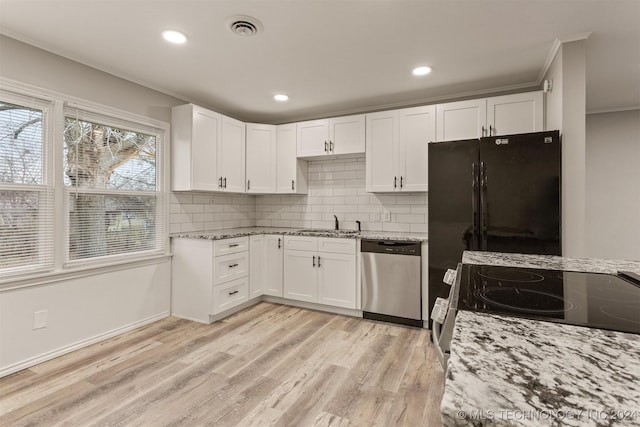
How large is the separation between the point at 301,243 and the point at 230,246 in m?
0.81

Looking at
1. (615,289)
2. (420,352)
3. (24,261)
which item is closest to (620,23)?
(615,289)

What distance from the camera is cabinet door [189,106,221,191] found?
3.38 m

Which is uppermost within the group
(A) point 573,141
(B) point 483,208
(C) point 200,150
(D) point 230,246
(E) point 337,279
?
(C) point 200,150

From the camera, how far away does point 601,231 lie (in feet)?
13.7

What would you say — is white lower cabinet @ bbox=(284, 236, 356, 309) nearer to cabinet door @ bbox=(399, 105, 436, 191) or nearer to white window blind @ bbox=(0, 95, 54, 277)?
cabinet door @ bbox=(399, 105, 436, 191)

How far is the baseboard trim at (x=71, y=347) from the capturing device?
2297 mm

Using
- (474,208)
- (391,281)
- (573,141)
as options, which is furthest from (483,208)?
(391,281)

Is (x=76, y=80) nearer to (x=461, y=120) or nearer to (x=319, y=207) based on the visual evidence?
(x=319, y=207)

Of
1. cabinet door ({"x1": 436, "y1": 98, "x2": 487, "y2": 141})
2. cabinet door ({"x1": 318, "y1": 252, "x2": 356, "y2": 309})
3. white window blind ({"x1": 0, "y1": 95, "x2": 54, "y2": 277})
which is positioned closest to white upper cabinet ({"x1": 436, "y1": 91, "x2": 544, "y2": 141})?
cabinet door ({"x1": 436, "y1": 98, "x2": 487, "y2": 141})

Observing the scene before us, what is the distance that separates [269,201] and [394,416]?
11.2 feet

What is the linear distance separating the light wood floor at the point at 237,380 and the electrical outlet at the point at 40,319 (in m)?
0.29

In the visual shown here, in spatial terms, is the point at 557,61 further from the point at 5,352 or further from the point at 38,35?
the point at 5,352

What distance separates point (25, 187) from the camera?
93.3 inches

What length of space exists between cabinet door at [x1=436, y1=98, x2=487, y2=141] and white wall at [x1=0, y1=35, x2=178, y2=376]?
288 cm
